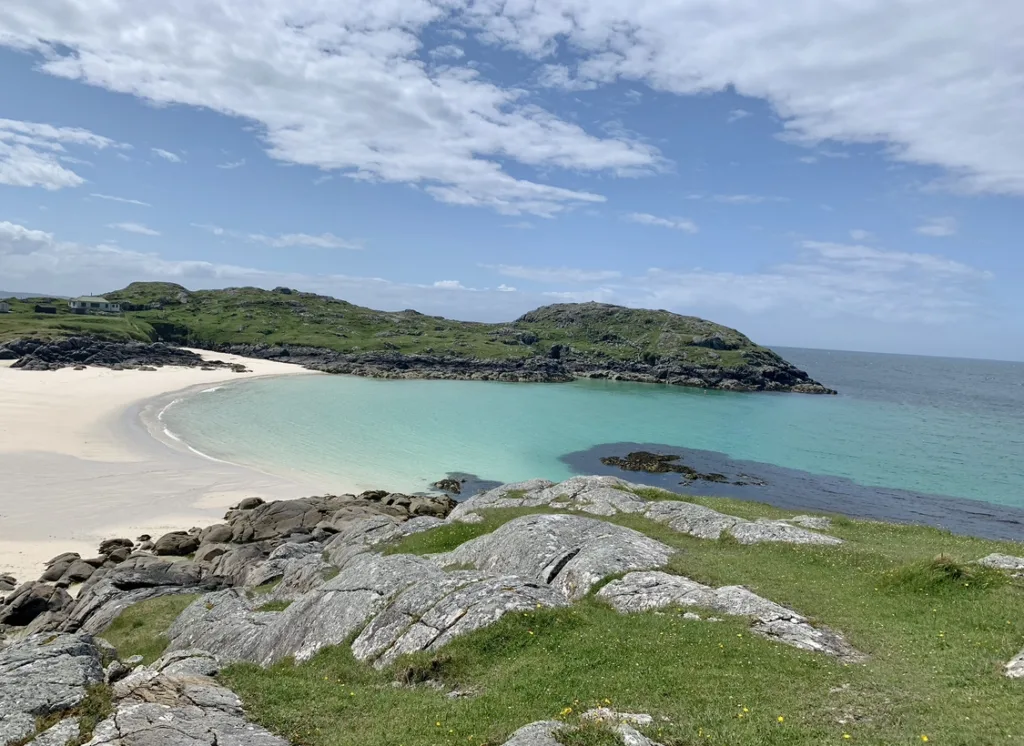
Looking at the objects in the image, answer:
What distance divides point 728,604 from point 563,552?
8.37 metres

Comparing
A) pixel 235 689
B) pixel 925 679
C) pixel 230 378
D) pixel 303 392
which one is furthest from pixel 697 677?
pixel 230 378

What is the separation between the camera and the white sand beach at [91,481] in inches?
1863

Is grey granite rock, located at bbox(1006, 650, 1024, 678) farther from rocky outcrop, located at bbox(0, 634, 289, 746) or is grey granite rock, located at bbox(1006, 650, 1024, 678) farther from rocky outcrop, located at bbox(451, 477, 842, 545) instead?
rocky outcrop, located at bbox(0, 634, 289, 746)

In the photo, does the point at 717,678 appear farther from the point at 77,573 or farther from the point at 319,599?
the point at 77,573

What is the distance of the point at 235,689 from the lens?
59.4 feet

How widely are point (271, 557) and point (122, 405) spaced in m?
81.9

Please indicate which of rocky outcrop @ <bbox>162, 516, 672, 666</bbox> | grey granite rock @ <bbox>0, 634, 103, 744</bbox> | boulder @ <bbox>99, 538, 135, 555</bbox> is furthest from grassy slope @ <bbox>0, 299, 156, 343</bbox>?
grey granite rock @ <bbox>0, 634, 103, 744</bbox>

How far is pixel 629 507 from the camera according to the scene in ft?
127

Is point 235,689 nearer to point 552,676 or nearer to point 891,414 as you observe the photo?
point 552,676

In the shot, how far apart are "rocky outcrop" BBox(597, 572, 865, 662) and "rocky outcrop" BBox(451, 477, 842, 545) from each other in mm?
9030

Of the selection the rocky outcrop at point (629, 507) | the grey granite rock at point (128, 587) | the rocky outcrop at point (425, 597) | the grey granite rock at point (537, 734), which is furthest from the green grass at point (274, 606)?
the grey granite rock at point (537, 734)

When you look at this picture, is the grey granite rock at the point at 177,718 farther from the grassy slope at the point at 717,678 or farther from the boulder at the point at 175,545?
the boulder at the point at 175,545

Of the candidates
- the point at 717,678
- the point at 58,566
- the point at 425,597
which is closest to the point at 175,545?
the point at 58,566

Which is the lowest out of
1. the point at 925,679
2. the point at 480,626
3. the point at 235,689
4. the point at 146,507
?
the point at 146,507
